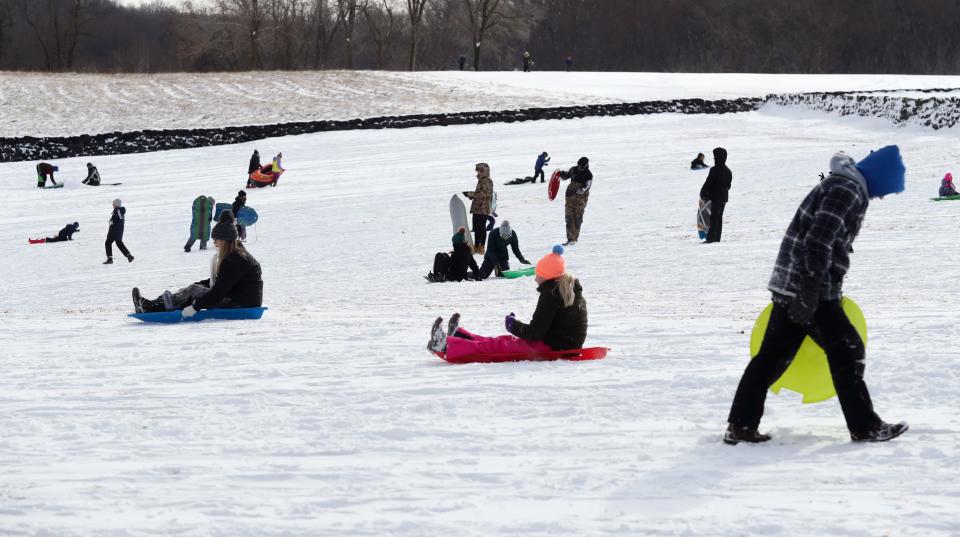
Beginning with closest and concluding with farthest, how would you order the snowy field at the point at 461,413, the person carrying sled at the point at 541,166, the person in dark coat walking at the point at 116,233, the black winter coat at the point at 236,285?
the snowy field at the point at 461,413 < the black winter coat at the point at 236,285 < the person in dark coat walking at the point at 116,233 < the person carrying sled at the point at 541,166

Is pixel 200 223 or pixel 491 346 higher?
pixel 491 346

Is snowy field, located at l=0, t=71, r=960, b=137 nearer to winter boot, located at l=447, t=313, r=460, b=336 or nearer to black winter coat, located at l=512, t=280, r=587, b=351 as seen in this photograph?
winter boot, located at l=447, t=313, r=460, b=336

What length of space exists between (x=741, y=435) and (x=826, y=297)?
2.43 feet

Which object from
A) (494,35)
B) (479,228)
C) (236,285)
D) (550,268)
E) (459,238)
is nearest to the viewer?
(550,268)

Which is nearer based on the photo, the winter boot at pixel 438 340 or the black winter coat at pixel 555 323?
the black winter coat at pixel 555 323

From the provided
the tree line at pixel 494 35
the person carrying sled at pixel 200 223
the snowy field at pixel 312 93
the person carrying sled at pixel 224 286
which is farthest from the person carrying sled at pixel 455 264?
the tree line at pixel 494 35

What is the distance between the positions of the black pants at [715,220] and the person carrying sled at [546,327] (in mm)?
8942

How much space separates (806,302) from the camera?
4844mm

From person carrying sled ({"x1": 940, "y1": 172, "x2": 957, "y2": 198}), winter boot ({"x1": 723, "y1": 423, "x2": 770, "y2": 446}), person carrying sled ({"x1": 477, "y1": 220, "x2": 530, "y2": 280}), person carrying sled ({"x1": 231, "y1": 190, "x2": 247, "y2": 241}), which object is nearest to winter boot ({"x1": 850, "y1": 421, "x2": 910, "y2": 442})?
winter boot ({"x1": 723, "y1": 423, "x2": 770, "y2": 446})

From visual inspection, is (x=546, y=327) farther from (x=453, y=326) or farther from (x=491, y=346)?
(x=453, y=326)

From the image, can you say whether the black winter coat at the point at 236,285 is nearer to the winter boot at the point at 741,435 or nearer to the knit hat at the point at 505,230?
the knit hat at the point at 505,230

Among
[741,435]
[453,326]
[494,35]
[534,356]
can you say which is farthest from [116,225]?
[494,35]

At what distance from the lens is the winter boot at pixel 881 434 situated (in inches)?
202

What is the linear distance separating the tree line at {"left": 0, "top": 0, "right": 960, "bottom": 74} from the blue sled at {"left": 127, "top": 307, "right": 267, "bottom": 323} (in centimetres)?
6308
